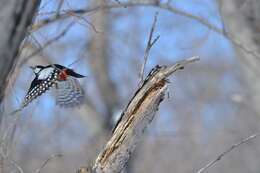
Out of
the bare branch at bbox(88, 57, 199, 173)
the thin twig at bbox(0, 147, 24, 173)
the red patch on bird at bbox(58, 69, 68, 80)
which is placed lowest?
the thin twig at bbox(0, 147, 24, 173)

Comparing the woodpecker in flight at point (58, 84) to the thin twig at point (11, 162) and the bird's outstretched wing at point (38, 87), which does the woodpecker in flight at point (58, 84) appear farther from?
the thin twig at point (11, 162)

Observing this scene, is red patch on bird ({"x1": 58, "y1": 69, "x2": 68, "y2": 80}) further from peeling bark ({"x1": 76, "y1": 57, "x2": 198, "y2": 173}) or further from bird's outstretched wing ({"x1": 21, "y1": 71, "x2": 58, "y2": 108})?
peeling bark ({"x1": 76, "y1": 57, "x2": 198, "y2": 173})

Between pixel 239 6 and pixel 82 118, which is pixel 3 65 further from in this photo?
pixel 82 118

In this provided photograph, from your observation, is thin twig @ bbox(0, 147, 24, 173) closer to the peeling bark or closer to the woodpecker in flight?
the woodpecker in flight

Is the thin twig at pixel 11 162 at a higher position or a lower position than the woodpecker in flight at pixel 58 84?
lower

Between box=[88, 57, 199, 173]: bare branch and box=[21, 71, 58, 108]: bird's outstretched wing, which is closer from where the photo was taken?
box=[88, 57, 199, 173]: bare branch

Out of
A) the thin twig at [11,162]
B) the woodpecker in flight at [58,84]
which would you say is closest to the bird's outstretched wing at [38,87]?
the woodpecker in flight at [58,84]

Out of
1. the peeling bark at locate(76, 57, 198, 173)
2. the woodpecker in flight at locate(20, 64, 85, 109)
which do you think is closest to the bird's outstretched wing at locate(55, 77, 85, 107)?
the woodpecker in flight at locate(20, 64, 85, 109)

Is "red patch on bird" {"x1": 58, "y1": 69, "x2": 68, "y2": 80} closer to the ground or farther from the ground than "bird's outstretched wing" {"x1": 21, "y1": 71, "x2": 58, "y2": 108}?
farther from the ground

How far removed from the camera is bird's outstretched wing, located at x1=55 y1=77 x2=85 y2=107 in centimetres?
289

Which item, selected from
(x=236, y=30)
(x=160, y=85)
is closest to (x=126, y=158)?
(x=160, y=85)

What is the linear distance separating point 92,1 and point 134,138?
17.3 ft

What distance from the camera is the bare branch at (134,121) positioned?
2674 mm

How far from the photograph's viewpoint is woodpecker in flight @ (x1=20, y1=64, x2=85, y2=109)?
9.34ft
